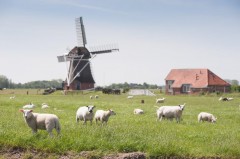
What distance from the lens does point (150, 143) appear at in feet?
48.2

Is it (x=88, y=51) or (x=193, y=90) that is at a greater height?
(x=88, y=51)

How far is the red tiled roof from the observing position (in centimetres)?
8794

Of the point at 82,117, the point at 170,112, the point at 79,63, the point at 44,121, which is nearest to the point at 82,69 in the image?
the point at 79,63

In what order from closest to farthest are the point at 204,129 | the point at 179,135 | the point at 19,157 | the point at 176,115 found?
the point at 19,157 → the point at 179,135 → the point at 204,129 → the point at 176,115

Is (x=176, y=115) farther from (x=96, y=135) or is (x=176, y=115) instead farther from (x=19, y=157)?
(x=19, y=157)

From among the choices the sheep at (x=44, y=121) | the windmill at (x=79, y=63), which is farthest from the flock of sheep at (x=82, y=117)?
the windmill at (x=79, y=63)

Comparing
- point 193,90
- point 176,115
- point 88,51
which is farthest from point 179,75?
point 176,115

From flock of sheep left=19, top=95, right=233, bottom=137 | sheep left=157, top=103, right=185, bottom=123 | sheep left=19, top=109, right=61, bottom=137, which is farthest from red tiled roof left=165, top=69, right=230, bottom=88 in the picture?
sheep left=19, top=109, right=61, bottom=137

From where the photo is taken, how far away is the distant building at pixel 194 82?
87.5m

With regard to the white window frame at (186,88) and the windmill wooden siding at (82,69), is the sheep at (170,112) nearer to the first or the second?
the windmill wooden siding at (82,69)

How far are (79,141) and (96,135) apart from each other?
1.38m

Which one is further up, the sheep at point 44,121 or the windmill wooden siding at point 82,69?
the windmill wooden siding at point 82,69

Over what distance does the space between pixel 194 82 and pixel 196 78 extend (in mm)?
1406

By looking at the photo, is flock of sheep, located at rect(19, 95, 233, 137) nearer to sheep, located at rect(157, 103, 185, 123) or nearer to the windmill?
sheep, located at rect(157, 103, 185, 123)
